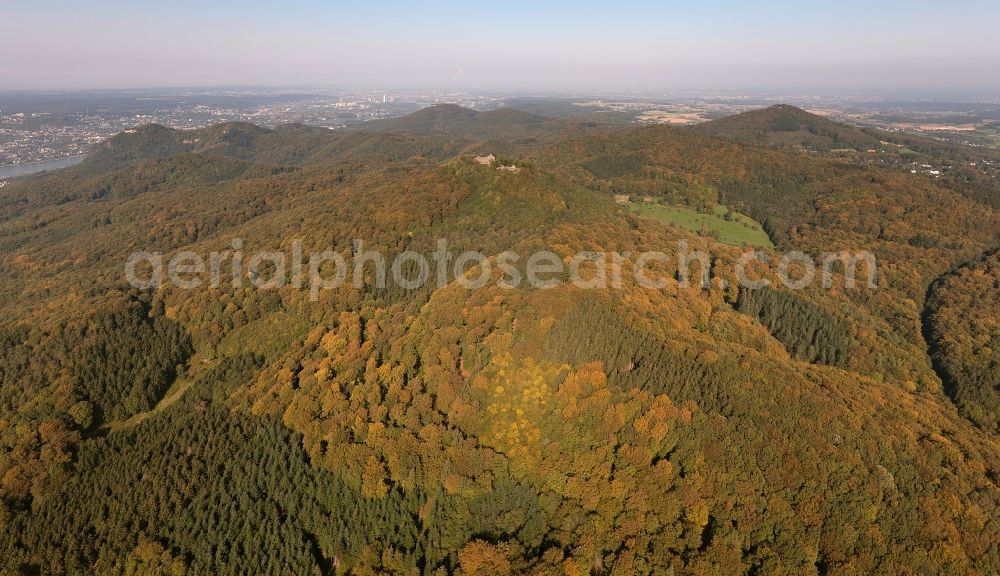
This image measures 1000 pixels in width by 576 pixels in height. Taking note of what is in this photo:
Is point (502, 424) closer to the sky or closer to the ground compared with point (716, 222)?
closer to the ground

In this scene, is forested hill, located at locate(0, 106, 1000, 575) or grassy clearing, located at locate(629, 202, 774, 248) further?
grassy clearing, located at locate(629, 202, 774, 248)

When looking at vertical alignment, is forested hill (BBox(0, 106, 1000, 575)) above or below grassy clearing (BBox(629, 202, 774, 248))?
below

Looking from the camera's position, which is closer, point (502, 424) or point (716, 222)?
point (502, 424)

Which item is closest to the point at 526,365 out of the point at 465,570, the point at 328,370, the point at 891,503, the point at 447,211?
the point at 465,570

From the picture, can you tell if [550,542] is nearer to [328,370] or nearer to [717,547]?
[717,547]
